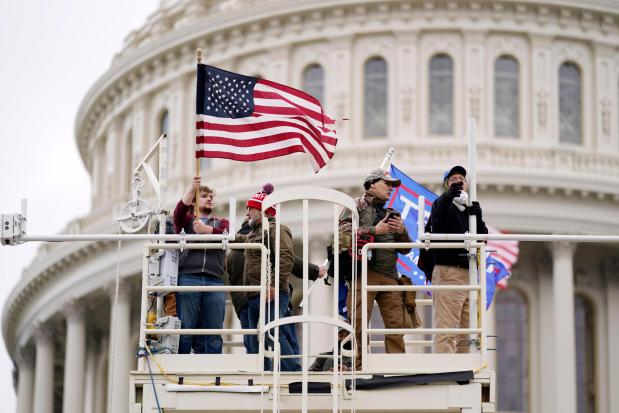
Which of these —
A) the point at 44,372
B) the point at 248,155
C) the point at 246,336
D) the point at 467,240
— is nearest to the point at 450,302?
the point at 467,240

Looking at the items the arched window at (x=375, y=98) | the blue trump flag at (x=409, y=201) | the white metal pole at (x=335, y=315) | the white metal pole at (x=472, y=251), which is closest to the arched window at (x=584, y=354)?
the arched window at (x=375, y=98)

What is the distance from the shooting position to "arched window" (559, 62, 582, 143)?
6284cm

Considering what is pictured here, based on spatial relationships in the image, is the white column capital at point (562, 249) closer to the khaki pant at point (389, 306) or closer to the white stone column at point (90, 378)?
the white stone column at point (90, 378)

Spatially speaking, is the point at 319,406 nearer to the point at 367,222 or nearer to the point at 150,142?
the point at 367,222

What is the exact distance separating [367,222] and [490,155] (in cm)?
3987

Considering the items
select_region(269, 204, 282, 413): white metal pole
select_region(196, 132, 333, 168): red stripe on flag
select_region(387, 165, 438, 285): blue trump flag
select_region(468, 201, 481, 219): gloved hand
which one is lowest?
select_region(269, 204, 282, 413): white metal pole

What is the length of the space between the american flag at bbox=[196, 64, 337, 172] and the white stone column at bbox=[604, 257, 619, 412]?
134 feet

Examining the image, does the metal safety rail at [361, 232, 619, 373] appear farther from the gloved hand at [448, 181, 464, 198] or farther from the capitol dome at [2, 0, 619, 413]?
the capitol dome at [2, 0, 619, 413]

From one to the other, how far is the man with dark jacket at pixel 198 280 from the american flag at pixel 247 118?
0.54 m

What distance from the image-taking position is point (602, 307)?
6234 centimetres

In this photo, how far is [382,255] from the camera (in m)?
21.0

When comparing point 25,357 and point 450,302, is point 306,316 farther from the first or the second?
point 25,357

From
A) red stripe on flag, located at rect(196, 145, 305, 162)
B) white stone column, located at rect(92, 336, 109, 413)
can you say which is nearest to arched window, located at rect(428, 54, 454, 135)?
white stone column, located at rect(92, 336, 109, 413)

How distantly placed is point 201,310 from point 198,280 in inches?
13.1
